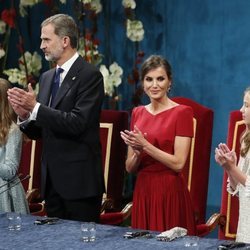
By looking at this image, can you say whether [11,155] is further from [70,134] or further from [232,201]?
[232,201]

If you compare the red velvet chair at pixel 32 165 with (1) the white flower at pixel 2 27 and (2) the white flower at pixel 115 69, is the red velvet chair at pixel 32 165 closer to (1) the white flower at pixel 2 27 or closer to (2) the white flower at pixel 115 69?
(2) the white flower at pixel 115 69

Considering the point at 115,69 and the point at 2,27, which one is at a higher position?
the point at 2,27

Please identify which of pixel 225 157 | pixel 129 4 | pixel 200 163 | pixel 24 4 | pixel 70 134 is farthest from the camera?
pixel 24 4

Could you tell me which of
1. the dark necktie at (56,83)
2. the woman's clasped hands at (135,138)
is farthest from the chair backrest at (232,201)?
the dark necktie at (56,83)

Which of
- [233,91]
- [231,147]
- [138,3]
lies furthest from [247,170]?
[138,3]

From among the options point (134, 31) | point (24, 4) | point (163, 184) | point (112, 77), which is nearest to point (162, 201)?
point (163, 184)

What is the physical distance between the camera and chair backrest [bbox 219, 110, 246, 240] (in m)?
3.59

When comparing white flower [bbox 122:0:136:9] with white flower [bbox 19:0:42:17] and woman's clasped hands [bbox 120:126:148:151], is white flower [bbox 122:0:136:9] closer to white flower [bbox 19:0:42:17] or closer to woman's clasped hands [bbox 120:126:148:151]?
white flower [bbox 19:0:42:17]

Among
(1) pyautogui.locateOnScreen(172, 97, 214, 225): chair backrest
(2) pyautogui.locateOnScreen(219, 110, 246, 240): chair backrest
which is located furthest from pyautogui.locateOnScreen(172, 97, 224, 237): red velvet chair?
(2) pyautogui.locateOnScreen(219, 110, 246, 240): chair backrest

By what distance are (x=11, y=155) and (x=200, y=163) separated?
99 centimetres

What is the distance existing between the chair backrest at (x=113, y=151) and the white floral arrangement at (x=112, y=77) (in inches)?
40.1

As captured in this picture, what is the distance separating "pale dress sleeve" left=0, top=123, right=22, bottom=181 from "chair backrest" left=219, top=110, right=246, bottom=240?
1.05 metres

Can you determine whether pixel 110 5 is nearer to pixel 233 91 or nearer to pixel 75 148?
pixel 233 91

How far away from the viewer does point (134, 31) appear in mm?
5051
